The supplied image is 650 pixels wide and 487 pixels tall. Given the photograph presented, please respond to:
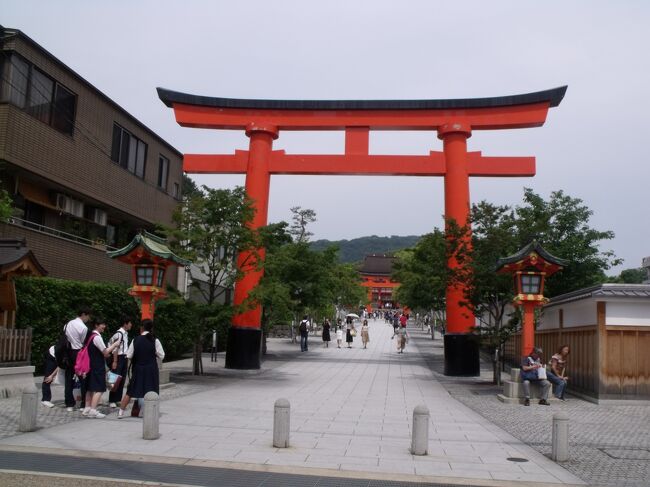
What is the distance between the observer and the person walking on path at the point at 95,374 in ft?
35.1

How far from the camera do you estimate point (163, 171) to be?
27812 millimetres

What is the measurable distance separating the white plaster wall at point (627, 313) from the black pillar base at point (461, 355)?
6.30 m

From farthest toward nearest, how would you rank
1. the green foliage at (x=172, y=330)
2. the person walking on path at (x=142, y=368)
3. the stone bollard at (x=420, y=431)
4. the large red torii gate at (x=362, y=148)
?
the green foliage at (x=172, y=330), the large red torii gate at (x=362, y=148), the person walking on path at (x=142, y=368), the stone bollard at (x=420, y=431)

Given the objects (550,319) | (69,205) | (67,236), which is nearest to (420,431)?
(550,319)

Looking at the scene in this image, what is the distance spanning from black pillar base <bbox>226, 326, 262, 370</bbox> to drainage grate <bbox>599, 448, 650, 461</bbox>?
13.3 meters

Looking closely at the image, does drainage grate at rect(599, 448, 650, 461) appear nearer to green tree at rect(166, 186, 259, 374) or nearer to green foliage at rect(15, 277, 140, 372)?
green tree at rect(166, 186, 259, 374)

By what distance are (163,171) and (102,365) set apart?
1821cm

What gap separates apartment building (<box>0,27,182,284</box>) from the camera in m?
17.2

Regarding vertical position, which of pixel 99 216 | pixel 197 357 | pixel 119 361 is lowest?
pixel 197 357

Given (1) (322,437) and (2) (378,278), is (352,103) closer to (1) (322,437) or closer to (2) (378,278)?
(1) (322,437)

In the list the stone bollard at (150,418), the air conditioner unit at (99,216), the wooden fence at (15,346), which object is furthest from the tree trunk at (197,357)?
the stone bollard at (150,418)

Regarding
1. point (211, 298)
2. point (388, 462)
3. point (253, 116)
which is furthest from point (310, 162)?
point (388, 462)

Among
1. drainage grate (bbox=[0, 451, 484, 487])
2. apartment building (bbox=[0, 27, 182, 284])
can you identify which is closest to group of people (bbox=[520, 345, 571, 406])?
drainage grate (bbox=[0, 451, 484, 487])

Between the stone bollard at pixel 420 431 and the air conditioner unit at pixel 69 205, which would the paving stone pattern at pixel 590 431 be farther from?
the air conditioner unit at pixel 69 205
